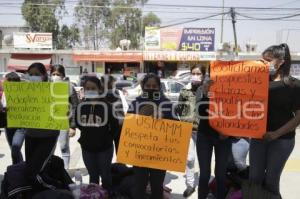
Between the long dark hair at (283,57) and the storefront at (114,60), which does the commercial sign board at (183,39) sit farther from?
the long dark hair at (283,57)

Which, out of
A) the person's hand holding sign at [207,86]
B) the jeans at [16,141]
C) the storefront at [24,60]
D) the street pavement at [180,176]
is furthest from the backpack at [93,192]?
the storefront at [24,60]

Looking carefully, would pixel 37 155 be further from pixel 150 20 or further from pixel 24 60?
pixel 150 20

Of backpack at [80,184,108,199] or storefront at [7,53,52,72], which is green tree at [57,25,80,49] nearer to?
storefront at [7,53,52,72]

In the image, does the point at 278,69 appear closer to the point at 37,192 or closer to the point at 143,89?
the point at 143,89

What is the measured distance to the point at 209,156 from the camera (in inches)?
181

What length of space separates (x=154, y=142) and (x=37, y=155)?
125 centimetres

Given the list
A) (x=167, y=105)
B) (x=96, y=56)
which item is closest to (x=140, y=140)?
Result: (x=167, y=105)

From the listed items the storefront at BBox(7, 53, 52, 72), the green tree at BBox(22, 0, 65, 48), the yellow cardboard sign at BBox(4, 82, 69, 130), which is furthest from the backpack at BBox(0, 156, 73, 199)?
the green tree at BBox(22, 0, 65, 48)

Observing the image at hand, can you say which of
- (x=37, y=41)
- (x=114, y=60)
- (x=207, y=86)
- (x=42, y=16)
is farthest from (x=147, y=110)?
Answer: (x=42, y=16)

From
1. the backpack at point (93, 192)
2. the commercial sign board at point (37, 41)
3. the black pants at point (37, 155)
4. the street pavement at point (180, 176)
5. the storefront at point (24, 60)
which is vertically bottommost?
the street pavement at point (180, 176)

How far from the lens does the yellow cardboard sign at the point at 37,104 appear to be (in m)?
4.50

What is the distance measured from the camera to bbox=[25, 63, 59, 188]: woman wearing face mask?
4.43 metres

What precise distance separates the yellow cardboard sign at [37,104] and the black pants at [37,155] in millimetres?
159

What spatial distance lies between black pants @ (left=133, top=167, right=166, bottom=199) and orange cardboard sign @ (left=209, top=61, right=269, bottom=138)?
789 millimetres
